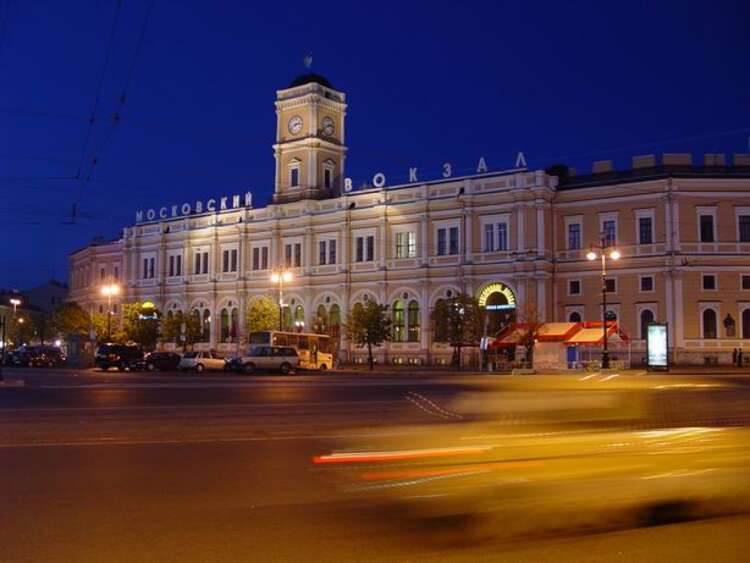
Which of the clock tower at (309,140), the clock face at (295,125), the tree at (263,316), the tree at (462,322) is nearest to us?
the tree at (462,322)

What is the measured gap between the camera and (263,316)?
7406cm

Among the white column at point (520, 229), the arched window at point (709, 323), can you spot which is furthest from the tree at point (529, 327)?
the arched window at point (709, 323)

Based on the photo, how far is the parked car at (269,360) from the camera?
5209 cm

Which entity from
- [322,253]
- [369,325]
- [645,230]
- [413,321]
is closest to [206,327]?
[322,253]

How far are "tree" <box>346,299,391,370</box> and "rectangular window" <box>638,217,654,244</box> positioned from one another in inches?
791

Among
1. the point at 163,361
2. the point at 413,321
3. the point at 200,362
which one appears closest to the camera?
the point at 200,362

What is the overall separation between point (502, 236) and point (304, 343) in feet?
59.2

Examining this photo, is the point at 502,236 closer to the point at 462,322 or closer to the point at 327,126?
the point at 462,322

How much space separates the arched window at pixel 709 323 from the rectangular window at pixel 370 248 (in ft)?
90.0

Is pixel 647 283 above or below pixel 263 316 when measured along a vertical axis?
above

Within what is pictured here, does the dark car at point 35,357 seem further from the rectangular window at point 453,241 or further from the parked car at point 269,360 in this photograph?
the rectangular window at point 453,241

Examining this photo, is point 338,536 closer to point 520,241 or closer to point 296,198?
point 520,241

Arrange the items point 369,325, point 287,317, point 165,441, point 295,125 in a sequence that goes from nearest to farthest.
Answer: point 165,441 < point 369,325 < point 287,317 < point 295,125

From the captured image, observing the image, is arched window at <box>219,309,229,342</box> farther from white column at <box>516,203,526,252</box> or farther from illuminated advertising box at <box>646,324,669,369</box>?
illuminated advertising box at <box>646,324,669,369</box>
